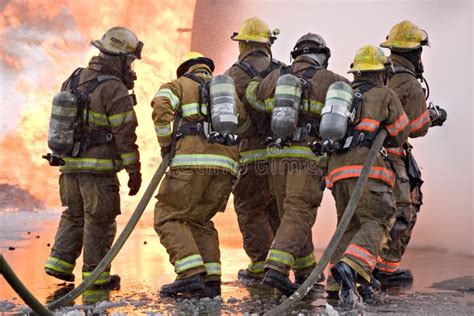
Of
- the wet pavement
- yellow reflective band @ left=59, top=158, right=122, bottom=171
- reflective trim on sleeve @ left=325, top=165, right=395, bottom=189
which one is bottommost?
the wet pavement

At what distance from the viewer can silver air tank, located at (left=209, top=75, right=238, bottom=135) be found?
22.9 feet

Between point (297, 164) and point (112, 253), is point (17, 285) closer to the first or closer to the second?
point (112, 253)

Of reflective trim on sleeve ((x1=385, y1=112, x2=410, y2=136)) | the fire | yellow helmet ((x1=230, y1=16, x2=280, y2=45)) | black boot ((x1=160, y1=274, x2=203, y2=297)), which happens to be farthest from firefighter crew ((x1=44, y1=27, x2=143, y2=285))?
the fire

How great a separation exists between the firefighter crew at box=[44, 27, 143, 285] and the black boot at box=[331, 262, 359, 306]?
1839mm

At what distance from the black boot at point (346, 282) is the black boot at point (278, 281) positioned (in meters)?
0.39

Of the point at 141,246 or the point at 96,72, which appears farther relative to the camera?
the point at 141,246

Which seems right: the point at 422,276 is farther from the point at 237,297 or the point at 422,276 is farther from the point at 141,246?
the point at 141,246

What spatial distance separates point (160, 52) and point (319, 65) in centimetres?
694

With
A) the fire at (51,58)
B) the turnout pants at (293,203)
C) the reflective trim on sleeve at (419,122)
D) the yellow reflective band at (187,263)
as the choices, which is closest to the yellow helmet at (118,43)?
the turnout pants at (293,203)

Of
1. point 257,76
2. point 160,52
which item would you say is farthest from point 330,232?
point 160,52

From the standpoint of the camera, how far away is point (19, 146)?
1430cm

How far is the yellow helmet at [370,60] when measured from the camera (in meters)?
7.15

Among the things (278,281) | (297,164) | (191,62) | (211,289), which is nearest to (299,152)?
(297,164)

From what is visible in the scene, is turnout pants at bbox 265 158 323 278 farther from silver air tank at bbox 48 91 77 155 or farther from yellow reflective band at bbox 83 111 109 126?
silver air tank at bbox 48 91 77 155
